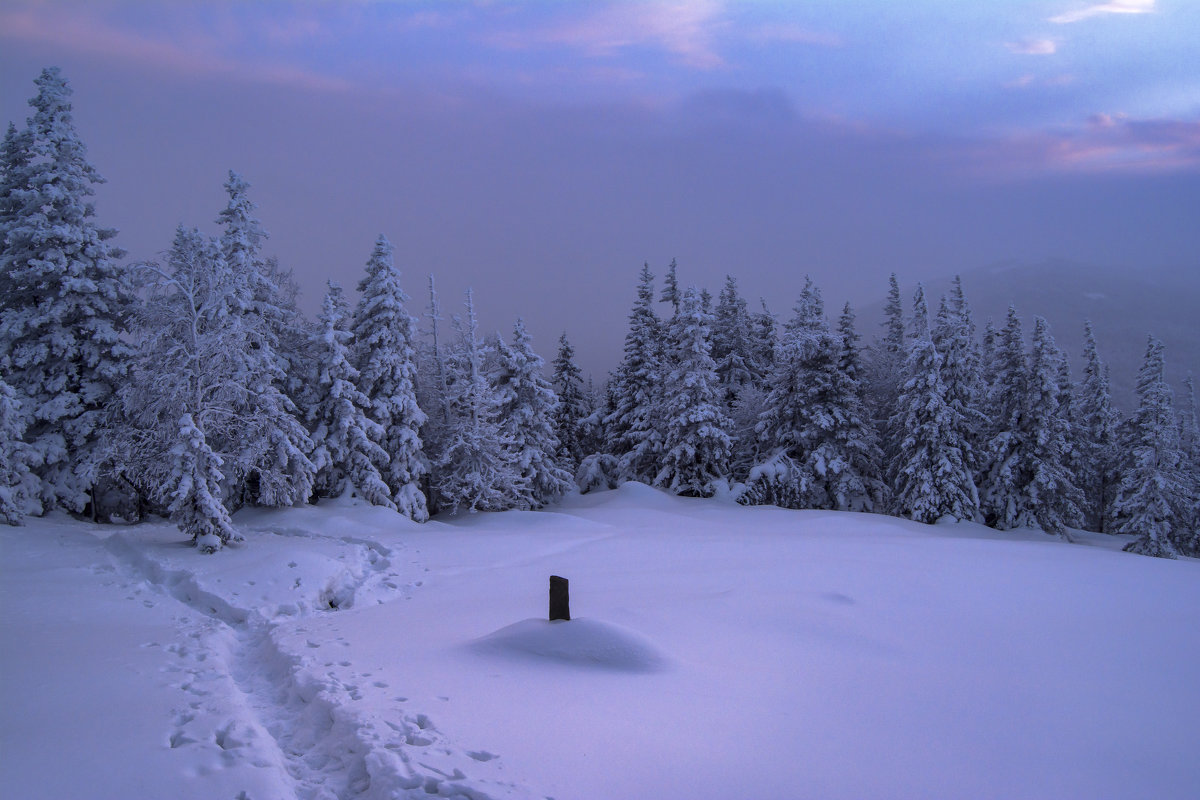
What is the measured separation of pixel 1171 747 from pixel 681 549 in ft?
39.0

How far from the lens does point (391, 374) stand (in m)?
27.3

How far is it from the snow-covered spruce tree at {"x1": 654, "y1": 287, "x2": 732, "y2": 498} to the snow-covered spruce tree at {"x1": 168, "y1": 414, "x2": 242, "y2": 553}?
21144mm

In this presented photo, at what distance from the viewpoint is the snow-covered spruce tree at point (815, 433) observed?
3012 centimetres

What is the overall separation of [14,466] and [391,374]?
40.7 ft

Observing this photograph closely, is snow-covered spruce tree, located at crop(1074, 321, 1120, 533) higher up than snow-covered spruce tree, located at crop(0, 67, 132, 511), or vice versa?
snow-covered spruce tree, located at crop(0, 67, 132, 511)

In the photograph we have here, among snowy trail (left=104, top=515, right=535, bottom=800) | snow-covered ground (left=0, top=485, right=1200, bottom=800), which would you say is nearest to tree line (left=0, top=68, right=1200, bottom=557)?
snow-covered ground (left=0, top=485, right=1200, bottom=800)

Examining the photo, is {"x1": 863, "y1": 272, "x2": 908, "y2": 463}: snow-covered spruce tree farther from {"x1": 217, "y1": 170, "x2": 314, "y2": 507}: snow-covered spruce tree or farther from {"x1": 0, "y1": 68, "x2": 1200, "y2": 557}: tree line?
{"x1": 217, "y1": 170, "x2": 314, "y2": 507}: snow-covered spruce tree

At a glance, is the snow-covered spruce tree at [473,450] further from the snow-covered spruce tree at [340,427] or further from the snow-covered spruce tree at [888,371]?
the snow-covered spruce tree at [888,371]

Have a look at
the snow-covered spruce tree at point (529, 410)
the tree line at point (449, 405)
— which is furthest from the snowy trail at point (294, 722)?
the snow-covered spruce tree at point (529, 410)

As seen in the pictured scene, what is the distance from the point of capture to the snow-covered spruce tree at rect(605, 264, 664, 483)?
36.3m

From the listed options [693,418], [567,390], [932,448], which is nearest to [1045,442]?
[932,448]

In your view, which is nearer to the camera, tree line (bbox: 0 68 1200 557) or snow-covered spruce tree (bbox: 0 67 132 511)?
tree line (bbox: 0 68 1200 557)

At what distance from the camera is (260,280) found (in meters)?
24.2

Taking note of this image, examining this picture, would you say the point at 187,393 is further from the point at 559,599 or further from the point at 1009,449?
the point at 1009,449
